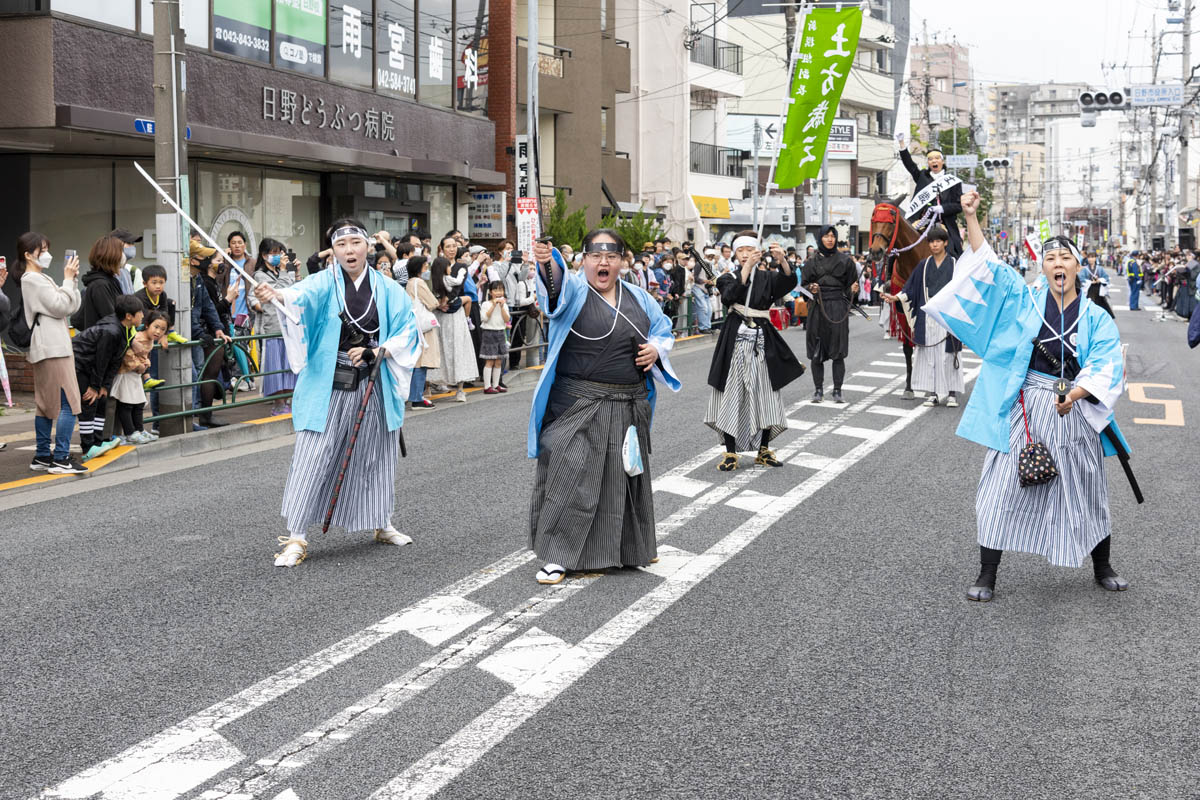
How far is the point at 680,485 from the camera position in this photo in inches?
390

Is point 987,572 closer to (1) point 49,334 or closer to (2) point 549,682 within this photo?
(2) point 549,682

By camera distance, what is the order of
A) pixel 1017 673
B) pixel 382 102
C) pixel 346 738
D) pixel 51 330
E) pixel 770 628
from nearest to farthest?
1. pixel 346 738
2. pixel 1017 673
3. pixel 770 628
4. pixel 51 330
5. pixel 382 102

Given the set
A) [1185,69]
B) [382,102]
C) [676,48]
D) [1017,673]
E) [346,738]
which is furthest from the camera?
[1185,69]

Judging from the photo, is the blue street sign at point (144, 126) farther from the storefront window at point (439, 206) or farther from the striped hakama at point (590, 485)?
the storefront window at point (439, 206)

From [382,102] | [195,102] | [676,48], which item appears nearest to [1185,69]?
[676,48]

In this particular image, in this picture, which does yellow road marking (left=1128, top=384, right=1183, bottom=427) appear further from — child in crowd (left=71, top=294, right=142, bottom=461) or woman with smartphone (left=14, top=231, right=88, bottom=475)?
woman with smartphone (left=14, top=231, right=88, bottom=475)

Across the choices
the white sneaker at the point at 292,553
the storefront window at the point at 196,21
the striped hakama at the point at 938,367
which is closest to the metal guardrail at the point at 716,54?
the storefront window at the point at 196,21

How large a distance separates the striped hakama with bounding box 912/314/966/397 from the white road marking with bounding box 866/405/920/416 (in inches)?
19.7

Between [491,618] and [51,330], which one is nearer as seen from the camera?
[491,618]

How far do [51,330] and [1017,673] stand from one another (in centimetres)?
773

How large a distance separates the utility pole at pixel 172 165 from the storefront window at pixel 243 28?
605cm

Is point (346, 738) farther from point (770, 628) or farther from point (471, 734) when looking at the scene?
point (770, 628)

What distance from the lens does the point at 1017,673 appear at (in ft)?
17.8

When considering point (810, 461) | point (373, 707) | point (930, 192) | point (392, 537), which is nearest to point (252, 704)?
point (373, 707)
